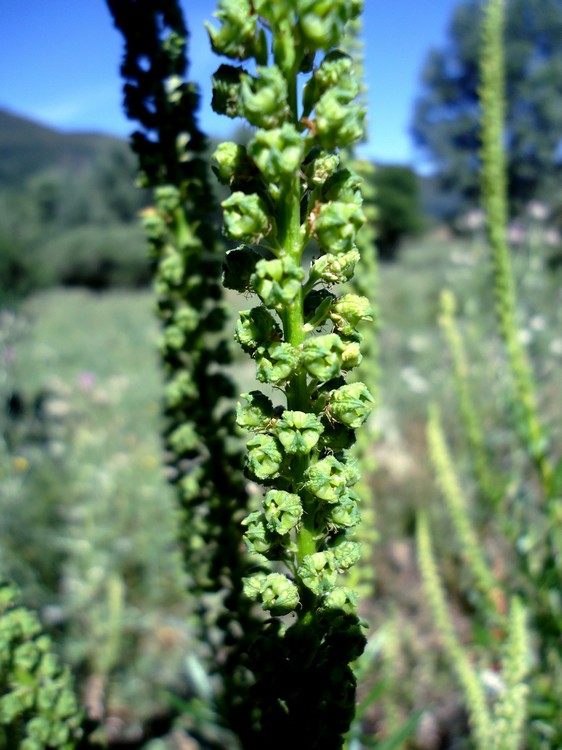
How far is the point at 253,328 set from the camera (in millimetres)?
994

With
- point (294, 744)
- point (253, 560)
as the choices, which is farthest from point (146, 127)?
point (294, 744)

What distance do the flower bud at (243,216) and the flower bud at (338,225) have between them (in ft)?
0.31

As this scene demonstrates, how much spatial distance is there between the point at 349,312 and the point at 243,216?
238mm

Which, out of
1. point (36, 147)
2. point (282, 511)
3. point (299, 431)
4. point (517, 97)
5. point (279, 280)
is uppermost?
point (36, 147)

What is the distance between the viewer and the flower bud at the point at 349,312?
1.00 m

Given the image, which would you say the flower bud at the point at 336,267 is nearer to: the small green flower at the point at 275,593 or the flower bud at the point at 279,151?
the flower bud at the point at 279,151

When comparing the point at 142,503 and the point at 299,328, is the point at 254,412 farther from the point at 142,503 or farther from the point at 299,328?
the point at 142,503

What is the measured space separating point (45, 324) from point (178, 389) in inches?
666

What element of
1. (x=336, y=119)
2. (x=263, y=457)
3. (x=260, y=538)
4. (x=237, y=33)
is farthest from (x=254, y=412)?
(x=237, y=33)

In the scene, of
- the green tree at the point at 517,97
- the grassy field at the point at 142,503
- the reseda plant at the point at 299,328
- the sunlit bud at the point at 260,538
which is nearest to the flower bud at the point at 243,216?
the reseda plant at the point at 299,328

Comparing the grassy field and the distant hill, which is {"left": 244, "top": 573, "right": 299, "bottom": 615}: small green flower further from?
the distant hill

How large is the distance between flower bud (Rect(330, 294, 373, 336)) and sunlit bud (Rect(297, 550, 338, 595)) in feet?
1.24

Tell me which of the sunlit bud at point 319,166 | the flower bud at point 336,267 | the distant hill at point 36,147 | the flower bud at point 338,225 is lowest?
the flower bud at point 336,267

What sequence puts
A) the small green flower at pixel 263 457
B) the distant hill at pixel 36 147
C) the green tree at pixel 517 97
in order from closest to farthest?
the small green flower at pixel 263 457 → the green tree at pixel 517 97 → the distant hill at pixel 36 147
